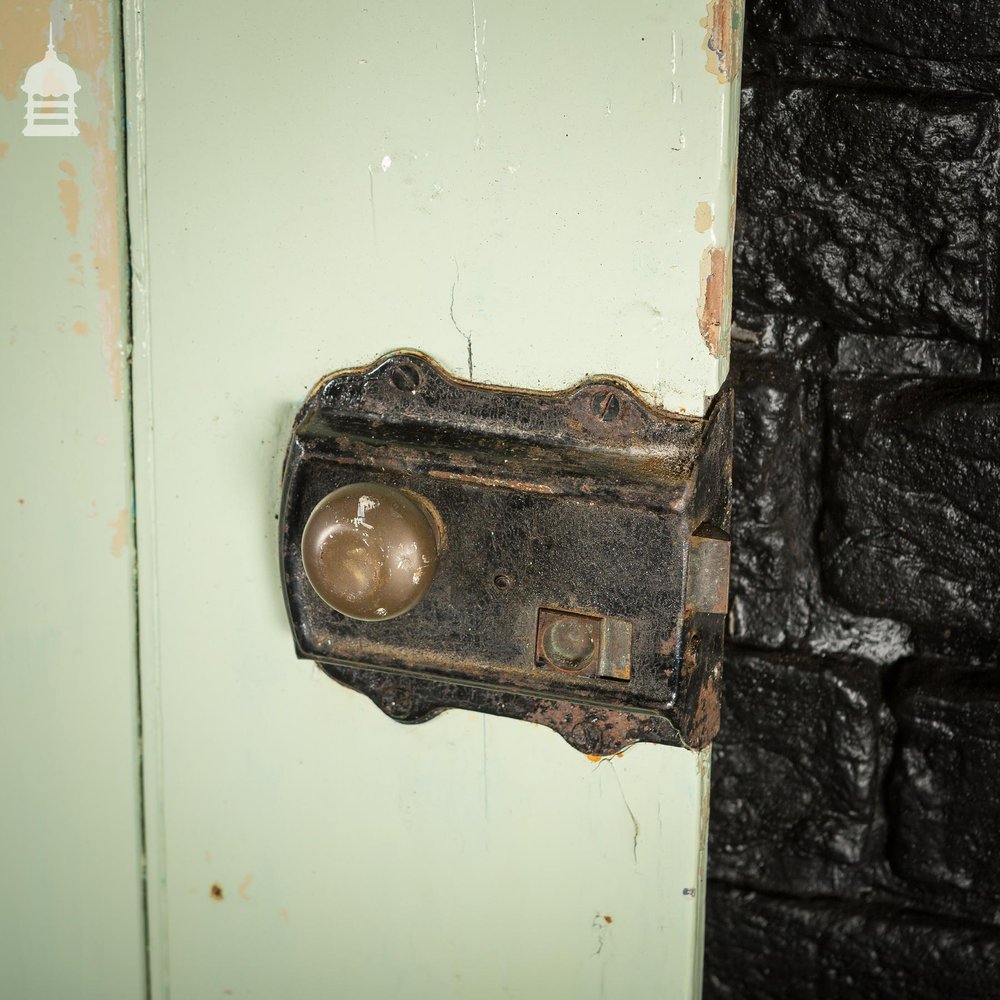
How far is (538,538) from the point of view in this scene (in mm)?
509

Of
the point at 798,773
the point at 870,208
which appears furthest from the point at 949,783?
the point at 870,208

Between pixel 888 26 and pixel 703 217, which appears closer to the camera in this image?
pixel 703 217

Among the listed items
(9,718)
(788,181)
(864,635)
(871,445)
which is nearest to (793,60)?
(788,181)

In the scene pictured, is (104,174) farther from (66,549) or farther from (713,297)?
(713,297)

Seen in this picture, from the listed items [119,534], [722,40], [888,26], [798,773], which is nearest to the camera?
[722,40]

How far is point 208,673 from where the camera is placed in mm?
612

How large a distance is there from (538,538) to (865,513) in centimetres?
46

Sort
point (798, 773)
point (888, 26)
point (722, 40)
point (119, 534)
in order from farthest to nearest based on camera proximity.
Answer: point (798, 773)
point (888, 26)
point (119, 534)
point (722, 40)

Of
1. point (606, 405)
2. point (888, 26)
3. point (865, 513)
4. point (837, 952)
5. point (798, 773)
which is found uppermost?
point (888, 26)

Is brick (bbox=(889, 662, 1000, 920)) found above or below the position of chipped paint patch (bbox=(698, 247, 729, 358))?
below

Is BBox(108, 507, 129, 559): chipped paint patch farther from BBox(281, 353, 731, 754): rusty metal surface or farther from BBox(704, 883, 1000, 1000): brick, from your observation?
BBox(704, 883, 1000, 1000): brick

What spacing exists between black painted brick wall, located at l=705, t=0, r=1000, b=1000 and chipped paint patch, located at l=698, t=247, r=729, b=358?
1.25ft

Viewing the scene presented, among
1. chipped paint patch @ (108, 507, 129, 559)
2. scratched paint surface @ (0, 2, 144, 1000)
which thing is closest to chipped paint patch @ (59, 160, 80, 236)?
scratched paint surface @ (0, 2, 144, 1000)

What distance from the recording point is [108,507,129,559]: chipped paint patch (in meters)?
0.61
